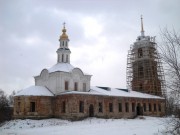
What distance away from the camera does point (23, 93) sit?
31.8 m

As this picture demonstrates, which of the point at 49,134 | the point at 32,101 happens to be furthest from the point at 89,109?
the point at 49,134

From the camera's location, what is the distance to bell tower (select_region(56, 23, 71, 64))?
38750 millimetres

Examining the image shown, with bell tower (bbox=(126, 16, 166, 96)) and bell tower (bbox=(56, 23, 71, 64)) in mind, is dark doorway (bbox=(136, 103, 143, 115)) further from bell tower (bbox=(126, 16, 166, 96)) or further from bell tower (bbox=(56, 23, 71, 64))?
bell tower (bbox=(56, 23, 71, 64))

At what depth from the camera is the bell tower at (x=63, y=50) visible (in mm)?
38750

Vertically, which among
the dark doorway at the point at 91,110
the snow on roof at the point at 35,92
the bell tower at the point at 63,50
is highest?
the bell tower at the point at 63,50

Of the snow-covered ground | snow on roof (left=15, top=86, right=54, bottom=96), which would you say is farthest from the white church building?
the snow-covered ground

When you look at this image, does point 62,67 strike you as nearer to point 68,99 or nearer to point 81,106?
point 68,99

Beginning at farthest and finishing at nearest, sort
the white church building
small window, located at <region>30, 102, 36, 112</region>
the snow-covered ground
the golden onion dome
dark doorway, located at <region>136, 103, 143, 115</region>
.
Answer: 1. dark doorway, located at <region>136, 103, 143, 115</region>
2. the golden onion dome
3. small window, located at <region>30, 102, 36, 112</region>
4. the white church building
5. the snow-covered ground

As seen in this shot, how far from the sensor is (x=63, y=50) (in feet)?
127

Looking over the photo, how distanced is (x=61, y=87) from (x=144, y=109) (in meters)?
15.7

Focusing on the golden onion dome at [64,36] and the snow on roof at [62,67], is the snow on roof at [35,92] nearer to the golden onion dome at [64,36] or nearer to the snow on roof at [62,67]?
the snow on roof at [62,67]

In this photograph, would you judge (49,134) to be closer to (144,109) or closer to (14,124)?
(14,124)

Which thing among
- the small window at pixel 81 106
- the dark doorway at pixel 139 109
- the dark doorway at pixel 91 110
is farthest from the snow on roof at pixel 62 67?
the dark doorway at pixel 139 109

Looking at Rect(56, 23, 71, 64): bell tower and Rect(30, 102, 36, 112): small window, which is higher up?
Rect(56, 23, 71, 64): bell tower
